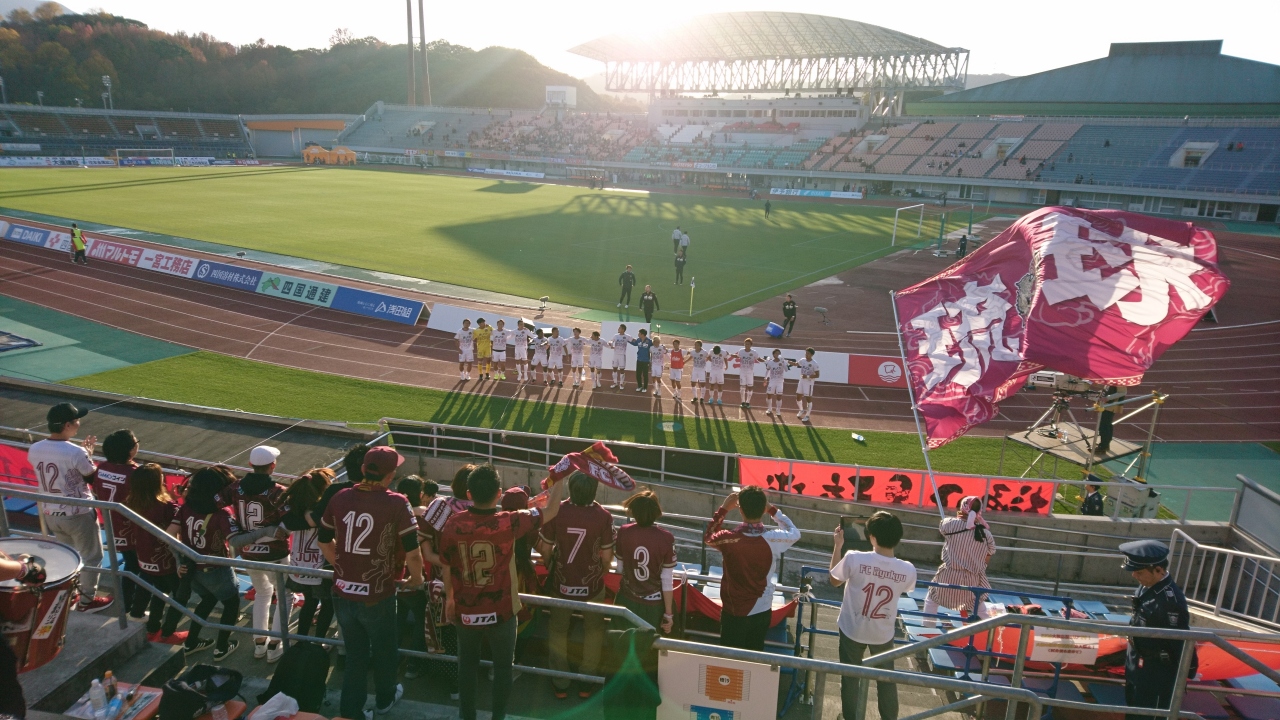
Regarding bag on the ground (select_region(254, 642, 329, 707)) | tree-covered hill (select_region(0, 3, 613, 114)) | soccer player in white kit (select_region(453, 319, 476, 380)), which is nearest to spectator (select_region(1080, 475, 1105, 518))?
bag on the ground (select_region(254, 642, 329, 707))

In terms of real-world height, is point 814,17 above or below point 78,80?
above

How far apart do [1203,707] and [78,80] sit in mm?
124872

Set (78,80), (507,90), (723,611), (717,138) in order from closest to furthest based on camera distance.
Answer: (723,611) < (717,138) < (78,80) < (507,90)

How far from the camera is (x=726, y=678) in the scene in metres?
4.51

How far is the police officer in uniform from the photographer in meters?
5.34

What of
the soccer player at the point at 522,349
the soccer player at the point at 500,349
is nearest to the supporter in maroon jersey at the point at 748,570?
the soccer player at the point at 522,349

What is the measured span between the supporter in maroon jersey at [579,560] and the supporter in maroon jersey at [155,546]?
3189 millimetres

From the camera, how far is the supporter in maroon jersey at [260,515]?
6.08 metres

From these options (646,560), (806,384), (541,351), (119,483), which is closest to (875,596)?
(646,560)

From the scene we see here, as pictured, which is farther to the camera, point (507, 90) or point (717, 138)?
point (507, 90)

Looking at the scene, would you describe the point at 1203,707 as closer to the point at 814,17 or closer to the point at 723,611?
the point at 723,611

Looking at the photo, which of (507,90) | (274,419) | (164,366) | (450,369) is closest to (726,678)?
(274,419)

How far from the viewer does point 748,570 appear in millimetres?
5434

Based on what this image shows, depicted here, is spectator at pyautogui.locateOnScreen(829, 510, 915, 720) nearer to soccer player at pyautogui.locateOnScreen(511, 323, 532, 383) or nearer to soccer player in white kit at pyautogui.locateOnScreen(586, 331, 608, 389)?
soccer player in white kit at pyautogui.locateOnScreen(586, 331, 608, 389)
